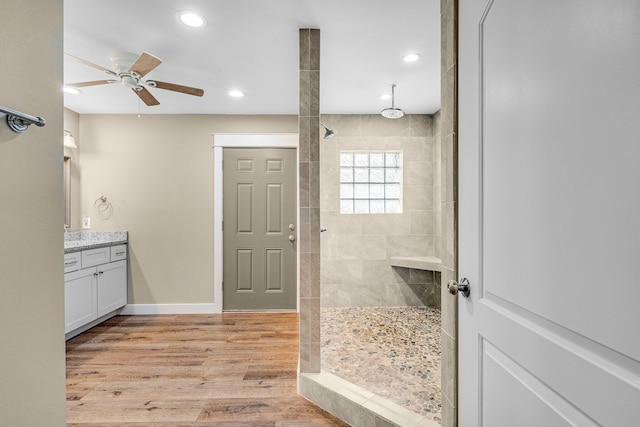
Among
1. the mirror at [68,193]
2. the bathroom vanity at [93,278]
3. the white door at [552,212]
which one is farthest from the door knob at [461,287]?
the mirror at [68,193]

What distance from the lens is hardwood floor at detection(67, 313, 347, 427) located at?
176 cm

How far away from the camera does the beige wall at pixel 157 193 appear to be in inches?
141

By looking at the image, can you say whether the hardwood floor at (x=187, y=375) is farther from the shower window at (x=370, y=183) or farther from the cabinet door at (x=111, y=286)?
the shower window at (x=370, y=183)

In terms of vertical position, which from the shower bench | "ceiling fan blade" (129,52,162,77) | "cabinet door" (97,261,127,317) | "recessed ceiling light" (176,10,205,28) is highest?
"recessed ceiling light" (176,10,205,28)

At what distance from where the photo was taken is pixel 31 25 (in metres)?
0.77

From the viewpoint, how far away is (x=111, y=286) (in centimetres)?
325

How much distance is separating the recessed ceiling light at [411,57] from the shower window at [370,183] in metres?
1.43

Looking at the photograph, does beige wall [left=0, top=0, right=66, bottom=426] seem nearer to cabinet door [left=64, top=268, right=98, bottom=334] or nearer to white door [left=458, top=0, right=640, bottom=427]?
white door [left=458, top=0, right=640, bottom=427]

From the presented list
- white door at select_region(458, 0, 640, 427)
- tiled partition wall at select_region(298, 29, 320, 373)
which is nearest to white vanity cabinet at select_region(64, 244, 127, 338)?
tiled partition wall at select_region(298, 29, 320, 373)

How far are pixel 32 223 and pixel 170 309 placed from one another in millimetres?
3158

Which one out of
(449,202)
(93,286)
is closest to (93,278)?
(93,286)

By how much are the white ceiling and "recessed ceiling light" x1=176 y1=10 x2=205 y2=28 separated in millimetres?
40

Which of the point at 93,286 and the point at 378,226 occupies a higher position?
the point at 378,226

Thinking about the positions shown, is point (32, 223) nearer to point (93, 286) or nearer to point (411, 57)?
point (411, 57)
